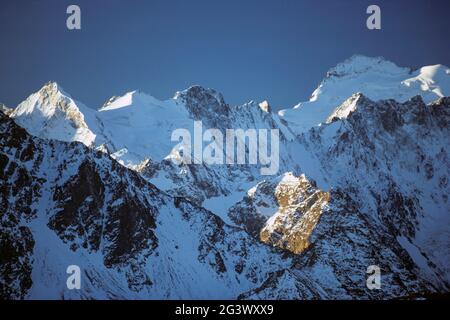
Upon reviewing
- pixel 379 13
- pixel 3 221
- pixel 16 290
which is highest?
pixel 379 13
